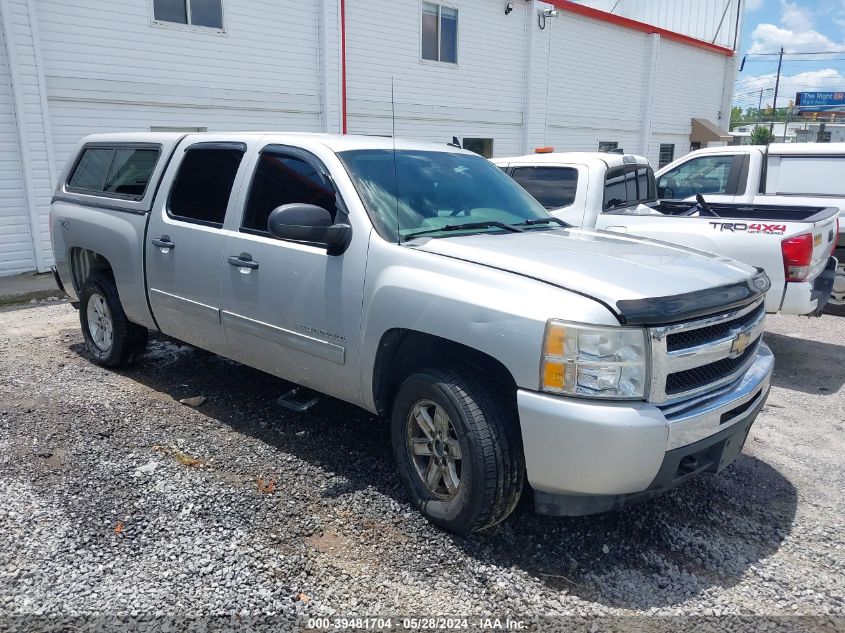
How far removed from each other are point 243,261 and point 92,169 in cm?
256

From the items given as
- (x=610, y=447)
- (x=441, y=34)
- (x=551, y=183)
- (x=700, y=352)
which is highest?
(x=441, y=34)

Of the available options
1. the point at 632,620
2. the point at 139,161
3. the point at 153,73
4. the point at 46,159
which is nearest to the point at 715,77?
the point at 153,73

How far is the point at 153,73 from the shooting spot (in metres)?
11.2

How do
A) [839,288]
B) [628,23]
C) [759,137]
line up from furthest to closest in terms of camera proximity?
[759,137]
[628,23]
[839,288]

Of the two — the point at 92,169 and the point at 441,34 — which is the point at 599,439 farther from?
the point at 441,34

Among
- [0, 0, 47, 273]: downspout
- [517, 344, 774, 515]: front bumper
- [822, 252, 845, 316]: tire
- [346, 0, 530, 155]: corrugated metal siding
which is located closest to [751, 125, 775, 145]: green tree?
[822, 252, 845, 316]: tire

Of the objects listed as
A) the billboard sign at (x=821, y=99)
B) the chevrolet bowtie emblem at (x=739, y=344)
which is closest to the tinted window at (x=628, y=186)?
the chevrolet bowtie emblem at (x=739, y=344)

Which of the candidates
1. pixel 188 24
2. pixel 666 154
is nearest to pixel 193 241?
pixel 188 24

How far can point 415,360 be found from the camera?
139 inches

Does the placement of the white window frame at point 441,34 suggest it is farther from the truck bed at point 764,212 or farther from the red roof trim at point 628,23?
the truck bed at point 764,212

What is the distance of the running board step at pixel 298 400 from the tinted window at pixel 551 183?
334cm

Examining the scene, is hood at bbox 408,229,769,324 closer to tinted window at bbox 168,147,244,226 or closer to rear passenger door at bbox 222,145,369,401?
rear passenger door at bbox 222,145,369,401

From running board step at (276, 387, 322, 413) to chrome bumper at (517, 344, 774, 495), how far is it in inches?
62.8

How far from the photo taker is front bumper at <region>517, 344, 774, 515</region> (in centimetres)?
274
